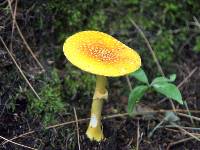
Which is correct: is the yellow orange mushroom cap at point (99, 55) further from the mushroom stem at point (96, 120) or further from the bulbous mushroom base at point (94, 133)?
the bulbous mushroom base at point (94, 133)

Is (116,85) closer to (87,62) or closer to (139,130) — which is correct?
(139,130)

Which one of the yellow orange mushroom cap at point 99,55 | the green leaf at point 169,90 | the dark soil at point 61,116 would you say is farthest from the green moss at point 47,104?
the green leaf at point 169,90

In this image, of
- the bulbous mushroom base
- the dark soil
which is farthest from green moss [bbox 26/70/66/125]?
the bulbous mushroom base

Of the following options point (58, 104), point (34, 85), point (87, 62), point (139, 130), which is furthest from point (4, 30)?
point (139, 130)

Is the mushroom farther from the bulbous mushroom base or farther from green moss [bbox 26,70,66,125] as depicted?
green moss [bbox 26,70,66,125]

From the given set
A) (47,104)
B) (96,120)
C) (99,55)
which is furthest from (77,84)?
(99,55)

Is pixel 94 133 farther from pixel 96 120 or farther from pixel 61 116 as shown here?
pixel 61 116
